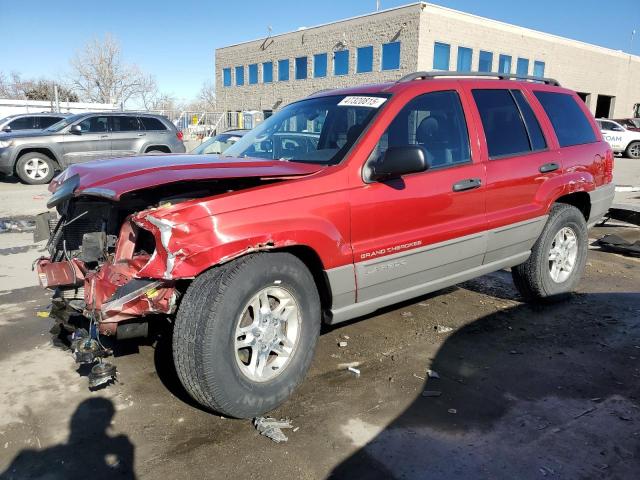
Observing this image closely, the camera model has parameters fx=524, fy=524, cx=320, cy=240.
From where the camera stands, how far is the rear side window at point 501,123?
13.7ft

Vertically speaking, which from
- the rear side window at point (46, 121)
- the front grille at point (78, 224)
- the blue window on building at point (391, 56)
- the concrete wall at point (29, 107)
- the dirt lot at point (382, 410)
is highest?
the blue window on building at point (391, 56)

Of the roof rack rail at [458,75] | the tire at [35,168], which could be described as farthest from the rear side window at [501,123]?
the tire at [35,168]

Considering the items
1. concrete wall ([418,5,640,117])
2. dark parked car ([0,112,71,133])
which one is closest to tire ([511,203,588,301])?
dark parked car ([0,112,71,133])

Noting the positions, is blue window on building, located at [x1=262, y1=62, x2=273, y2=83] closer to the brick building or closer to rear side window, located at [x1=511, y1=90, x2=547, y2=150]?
the brick building

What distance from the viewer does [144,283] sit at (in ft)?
9.14

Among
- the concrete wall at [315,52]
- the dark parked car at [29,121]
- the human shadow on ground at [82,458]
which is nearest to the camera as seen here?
the human shadow on ground at [82,458]

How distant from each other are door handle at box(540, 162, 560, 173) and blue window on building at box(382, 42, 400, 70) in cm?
2685

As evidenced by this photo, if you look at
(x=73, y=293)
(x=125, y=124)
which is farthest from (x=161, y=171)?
(x=125, y=124)

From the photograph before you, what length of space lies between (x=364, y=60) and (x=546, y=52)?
1299 cm

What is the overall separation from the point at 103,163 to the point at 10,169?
11.7m

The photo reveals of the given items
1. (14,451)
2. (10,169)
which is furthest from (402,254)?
(10,169)

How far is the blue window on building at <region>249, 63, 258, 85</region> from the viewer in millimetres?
39822

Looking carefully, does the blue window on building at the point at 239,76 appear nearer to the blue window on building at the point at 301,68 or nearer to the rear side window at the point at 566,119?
the blue window on building at the point at 301,68

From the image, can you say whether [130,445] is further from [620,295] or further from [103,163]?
[620,295]
